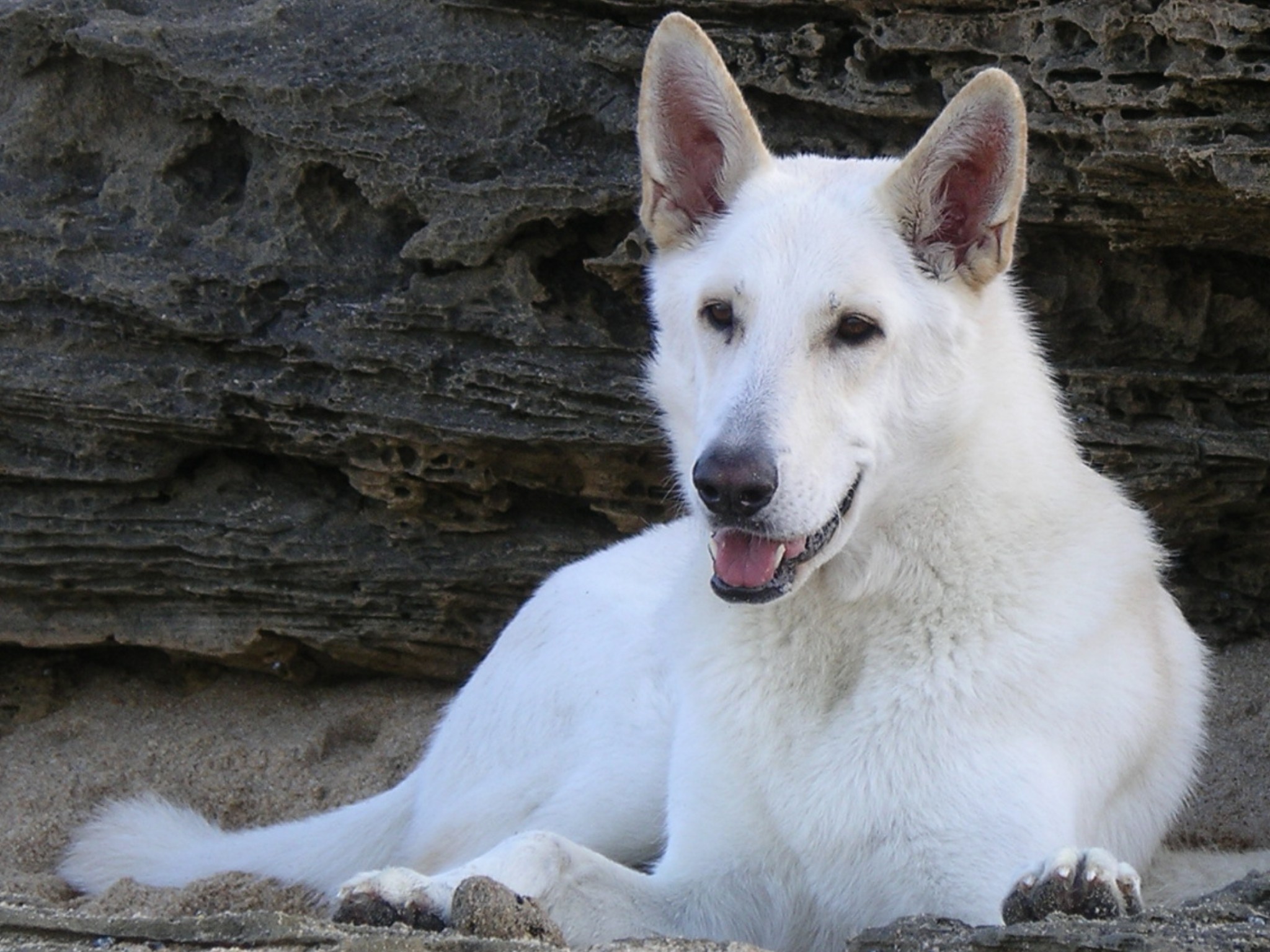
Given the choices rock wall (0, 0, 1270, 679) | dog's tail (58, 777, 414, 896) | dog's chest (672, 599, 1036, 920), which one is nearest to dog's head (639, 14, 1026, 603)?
dog's chest (672, 599, 1036, 920)

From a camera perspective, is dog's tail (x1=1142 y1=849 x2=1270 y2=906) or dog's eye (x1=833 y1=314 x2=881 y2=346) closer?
dog's eye (x1=833 y1=314 x2=881 y2=346)

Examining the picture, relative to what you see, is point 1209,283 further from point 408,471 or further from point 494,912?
point 494,912

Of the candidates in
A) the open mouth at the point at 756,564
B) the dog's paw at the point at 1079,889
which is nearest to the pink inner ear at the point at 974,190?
the open mouth at the point at 756,564

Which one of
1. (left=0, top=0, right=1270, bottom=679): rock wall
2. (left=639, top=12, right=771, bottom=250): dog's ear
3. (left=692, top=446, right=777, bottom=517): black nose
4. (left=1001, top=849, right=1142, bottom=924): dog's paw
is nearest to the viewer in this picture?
(left=1001, top=849, right=1142, bottom=924): dog's paw

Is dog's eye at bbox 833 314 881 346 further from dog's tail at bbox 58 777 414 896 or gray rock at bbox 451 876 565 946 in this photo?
dog's tail at bbox 58 777 414 896

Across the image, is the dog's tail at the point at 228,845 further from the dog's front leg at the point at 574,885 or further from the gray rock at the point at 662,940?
the gray rock at the point at 662,940

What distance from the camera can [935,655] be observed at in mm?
3439

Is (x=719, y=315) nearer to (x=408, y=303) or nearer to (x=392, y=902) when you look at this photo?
(x=392, y=902)

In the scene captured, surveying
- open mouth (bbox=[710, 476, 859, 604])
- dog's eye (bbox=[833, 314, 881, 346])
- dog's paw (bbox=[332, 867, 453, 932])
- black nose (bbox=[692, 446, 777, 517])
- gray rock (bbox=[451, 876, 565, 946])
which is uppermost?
dog's eye (bbox=[833, 314, 881, 346])

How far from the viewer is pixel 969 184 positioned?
350 cm

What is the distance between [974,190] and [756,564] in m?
1.00

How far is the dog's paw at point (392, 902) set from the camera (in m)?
2.93

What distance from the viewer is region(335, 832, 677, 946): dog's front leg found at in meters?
3.27

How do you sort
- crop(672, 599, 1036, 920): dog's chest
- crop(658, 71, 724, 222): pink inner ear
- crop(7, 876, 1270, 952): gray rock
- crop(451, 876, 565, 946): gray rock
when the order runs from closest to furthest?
crop(7, 876, 1270, 952): gray rock, crop(451, 876, 565, 946): gray rock, crop(672, 599, 1036, 920): dog's chest, crop(658, 71, 724, 222): pink inner ear
